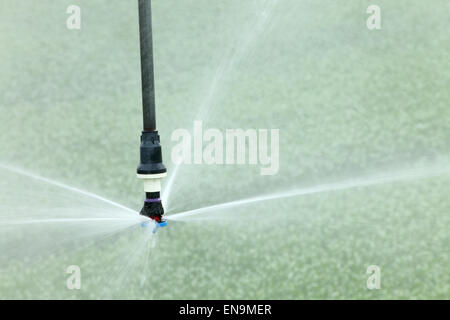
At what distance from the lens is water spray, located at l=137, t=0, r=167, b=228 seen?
2137mm

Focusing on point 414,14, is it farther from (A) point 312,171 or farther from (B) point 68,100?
(B) point 68,100

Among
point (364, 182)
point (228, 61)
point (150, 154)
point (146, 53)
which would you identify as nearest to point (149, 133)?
point (150, 154)

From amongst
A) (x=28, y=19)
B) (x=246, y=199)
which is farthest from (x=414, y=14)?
(x=28, y=19)

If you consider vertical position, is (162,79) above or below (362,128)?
above

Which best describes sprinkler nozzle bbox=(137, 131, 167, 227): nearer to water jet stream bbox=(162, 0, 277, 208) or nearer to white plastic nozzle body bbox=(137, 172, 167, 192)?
Answer: white plastic nozzle body bbox=(137, 172, 167, 192)

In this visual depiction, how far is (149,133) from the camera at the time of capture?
218 centimetres

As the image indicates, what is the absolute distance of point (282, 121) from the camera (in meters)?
4.59

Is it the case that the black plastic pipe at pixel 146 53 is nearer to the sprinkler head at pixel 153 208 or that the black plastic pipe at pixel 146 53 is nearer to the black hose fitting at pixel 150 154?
the black hose fitting at pixel 150 154

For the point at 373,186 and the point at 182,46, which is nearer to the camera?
the point at 373,186

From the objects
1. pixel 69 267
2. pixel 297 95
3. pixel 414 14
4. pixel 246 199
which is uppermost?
pixel 414 14

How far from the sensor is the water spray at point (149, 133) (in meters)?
2.14

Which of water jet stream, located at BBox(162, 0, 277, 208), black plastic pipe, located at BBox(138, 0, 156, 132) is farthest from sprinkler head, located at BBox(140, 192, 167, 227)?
water jet stream, located at BBox(162, 0, 277, 208)

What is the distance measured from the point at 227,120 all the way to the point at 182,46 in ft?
3.11

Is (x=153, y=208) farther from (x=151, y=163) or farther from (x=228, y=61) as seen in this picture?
(x=228, y=61)
